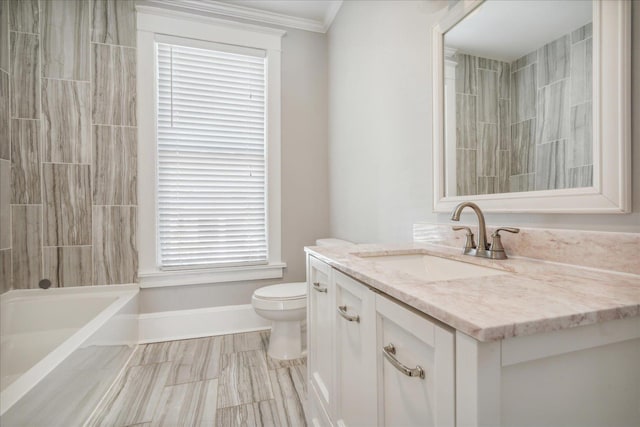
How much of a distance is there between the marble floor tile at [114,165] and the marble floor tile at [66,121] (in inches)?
3.0

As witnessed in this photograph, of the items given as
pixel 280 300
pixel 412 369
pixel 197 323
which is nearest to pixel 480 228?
pixel 412 369

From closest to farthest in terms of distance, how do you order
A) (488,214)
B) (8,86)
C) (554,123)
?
(554,123), (488,214), (8,86)

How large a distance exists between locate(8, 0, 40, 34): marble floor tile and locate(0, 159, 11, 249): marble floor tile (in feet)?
3.05

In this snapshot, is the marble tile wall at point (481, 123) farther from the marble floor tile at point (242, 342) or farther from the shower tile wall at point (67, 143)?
the shower tile wall at point (67, 143)

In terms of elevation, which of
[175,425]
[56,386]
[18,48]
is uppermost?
[18,48]

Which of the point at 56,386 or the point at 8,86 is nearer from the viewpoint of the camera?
the point at 56,386

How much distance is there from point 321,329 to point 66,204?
2095 mm

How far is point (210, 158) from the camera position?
240cm

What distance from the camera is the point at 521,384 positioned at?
0.48 m

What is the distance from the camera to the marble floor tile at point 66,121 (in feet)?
6.84

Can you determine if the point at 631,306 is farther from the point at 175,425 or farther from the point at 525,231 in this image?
the point at 175,425

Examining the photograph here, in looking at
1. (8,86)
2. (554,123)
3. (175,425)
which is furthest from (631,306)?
(8,86)

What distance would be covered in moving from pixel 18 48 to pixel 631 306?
3.26 m

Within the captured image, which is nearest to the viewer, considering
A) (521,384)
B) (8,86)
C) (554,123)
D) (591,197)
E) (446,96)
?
(521,384)
